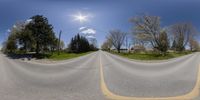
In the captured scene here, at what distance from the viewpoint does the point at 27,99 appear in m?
5.75

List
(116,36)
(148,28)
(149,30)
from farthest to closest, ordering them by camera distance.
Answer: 1. (148,28)
2. (149,30)
3. (116,36)

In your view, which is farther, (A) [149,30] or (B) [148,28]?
(B) [148,28]

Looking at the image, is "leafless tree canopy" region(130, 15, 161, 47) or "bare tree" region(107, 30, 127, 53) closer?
"bare tree" region(107, 30, 127, 53)

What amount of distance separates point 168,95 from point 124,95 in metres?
1.21

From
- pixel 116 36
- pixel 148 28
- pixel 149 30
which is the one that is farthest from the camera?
pixel 148 28

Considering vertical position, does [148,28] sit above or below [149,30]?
above

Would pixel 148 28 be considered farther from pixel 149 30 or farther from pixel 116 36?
pixel 116 36

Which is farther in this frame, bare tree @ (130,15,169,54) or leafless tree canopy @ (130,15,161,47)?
leafless tree canopy @ (130,15,161,47)

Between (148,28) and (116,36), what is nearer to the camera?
(116,36)

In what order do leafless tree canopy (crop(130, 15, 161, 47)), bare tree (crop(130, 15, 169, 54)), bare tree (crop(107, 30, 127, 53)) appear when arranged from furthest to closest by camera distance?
leafless tree canopy (crop(130, 15, 161, 47)) < bare tree (crop(130, 15, 169, 54)) < bare tree (crop(107, 30, 127, 53))

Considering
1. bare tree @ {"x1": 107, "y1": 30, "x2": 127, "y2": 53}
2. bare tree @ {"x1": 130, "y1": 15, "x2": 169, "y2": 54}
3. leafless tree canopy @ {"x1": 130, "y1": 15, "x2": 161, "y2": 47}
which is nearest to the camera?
bare tree @ {"x1": 107, "y1": 30, "x2": 127, "y2": 53}

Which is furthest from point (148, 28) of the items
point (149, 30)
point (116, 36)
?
point (116, 36)

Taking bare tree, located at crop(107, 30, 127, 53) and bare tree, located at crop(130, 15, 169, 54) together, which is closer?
bare tree, located at crop(107, 30, 127, 53)

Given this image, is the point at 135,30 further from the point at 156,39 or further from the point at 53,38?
the point at 53,38
